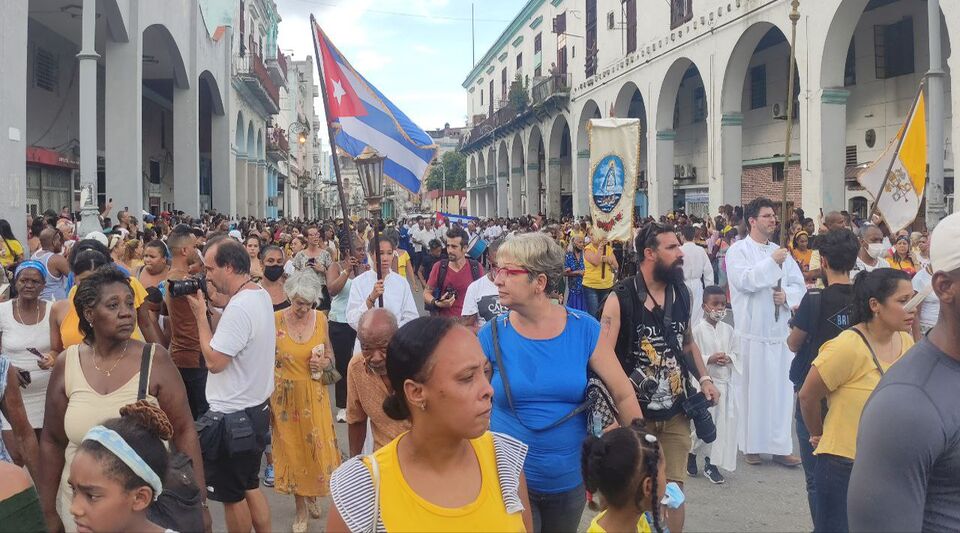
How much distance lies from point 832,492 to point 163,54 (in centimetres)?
2312

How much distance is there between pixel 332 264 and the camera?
9.08 m

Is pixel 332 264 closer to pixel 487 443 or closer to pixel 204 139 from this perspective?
pixel 487 443

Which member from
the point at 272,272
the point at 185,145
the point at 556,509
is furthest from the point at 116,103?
the point at 556,509

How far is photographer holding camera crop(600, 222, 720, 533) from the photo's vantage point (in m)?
4.37

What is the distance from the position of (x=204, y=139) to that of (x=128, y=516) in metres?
34.0

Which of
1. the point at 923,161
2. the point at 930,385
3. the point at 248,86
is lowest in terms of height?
the point at 930,385

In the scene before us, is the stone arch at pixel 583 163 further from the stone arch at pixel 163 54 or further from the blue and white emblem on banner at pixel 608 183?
the blue and white emblem on banner at pixel 608 183

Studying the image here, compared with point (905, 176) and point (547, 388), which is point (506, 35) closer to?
point (905, 176)

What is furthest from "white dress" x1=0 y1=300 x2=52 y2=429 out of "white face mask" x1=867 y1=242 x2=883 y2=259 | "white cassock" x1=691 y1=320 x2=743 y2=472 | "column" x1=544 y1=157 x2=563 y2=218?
"column" x1=544 y1=157 x2=563 y2=218

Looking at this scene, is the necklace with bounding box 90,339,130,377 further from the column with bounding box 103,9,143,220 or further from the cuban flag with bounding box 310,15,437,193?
the column with bounding box 103,9,143,220

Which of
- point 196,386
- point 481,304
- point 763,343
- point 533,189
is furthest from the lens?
point 533,189

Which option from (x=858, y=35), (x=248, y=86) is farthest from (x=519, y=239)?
(x=248, y=86)

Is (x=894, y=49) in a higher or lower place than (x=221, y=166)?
higher

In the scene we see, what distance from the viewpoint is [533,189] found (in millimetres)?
43719
